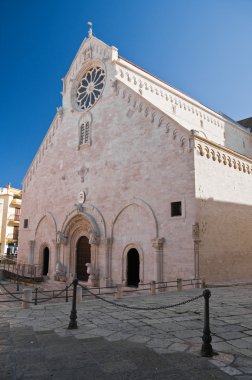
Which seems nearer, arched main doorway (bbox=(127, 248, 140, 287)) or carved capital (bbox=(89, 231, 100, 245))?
arched main doorway (bbox=(127, 248, 140, 287))

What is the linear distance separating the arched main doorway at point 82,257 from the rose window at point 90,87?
10169 millimetres

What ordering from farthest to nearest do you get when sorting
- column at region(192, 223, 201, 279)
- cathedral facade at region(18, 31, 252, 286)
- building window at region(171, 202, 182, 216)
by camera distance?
building window at region(171, 202, 182, 216) → cathedral facade at region(18, 31, 252, 286) → column at region(192, 223, 201, 279)

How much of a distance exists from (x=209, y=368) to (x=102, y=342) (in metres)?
2.13

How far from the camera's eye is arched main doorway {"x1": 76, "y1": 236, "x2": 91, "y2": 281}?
842 inches

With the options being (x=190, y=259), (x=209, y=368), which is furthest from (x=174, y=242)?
(x=209, y=368)

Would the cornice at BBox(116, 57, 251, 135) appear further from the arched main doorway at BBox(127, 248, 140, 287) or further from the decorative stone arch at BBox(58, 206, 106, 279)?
the arched main doorway at BBox(127, 248, 140, 287)

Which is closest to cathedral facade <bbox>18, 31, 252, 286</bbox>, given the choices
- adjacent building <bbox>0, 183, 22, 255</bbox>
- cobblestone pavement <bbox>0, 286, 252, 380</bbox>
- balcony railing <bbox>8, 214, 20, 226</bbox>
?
cobblestone pavement <bbox>0, 286, 252, 380</bbox>

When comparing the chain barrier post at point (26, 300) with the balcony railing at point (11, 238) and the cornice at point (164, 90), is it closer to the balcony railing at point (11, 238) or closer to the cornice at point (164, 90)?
the cornice at point (164, 90)

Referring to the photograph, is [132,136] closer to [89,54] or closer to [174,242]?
[174,242]

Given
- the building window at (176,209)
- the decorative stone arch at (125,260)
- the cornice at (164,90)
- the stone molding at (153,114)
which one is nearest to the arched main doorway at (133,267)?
the decorative stone arch at (125,260)

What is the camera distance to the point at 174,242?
1532 cm

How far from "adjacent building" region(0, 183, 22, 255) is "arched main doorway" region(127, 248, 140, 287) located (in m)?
36.5

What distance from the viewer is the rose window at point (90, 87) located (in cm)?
2281

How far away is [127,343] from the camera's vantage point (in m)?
5.82
